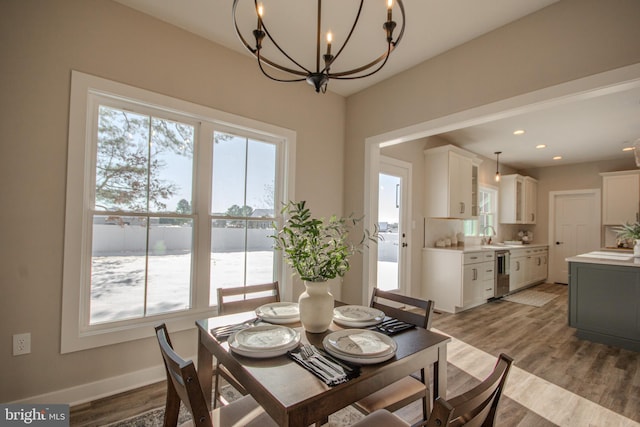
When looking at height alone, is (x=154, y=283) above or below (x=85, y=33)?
below

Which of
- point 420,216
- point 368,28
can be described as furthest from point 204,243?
point 420,216

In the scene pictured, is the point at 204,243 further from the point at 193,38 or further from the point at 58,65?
the point at 193,38

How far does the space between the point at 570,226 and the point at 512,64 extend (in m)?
6.21

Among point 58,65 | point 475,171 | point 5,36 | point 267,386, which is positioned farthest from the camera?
point 475,171

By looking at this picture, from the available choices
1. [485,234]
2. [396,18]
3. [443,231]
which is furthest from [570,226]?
[396,18]

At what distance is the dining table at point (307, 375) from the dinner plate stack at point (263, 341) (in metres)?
0.03

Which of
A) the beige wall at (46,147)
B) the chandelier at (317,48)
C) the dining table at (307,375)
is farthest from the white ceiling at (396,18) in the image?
the dining table at (307,375)

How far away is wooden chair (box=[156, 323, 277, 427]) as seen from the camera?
889 millimetres

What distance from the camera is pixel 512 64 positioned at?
7.24 ft

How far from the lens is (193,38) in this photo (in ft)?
8.01

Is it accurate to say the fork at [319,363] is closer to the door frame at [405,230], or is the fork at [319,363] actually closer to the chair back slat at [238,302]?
the chair back slat at [238,302]

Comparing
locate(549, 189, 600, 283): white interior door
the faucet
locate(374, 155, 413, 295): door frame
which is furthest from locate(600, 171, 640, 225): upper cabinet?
locate(374, 155, 413, 295): door frame

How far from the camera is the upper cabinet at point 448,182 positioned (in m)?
4.44

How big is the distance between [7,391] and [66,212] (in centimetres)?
111
